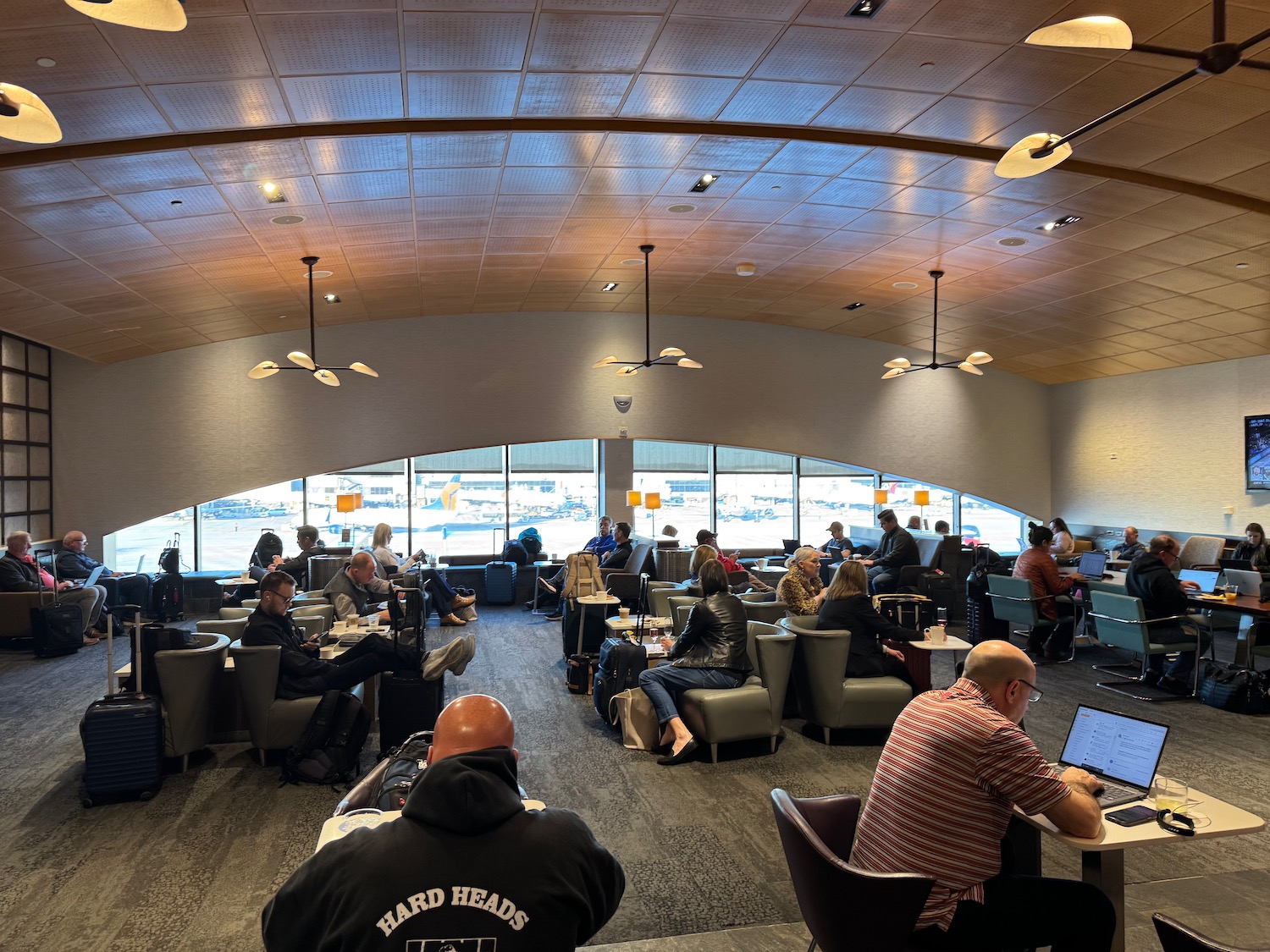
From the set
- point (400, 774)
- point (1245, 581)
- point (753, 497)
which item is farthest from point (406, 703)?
point (753, 497)

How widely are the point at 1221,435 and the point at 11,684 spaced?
1535 cm

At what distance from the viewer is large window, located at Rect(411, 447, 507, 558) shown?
1327cm

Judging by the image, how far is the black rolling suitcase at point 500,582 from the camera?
12438 mm

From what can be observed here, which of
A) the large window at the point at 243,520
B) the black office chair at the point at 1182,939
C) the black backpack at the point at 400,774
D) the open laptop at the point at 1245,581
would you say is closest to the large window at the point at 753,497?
the large window at the point at 243,520

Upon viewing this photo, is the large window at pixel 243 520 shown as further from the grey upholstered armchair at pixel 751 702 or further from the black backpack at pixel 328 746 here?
the grey upholstered armchair at pixel 751 702

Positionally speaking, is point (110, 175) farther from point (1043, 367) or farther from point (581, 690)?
point (1043, 367)

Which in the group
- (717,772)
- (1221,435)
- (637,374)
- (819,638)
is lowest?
(717,772)

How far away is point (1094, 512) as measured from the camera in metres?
14.8

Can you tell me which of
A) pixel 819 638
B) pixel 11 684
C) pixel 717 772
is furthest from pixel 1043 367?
pixel 11 684

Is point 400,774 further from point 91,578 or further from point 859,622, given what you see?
point 91,578

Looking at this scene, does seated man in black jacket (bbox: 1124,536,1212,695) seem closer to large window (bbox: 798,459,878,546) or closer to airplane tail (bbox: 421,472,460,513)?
large window (bbox: 798,459,878,546)

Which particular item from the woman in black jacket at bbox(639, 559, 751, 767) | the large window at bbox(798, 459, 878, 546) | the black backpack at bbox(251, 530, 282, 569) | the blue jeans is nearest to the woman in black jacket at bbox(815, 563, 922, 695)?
the woman in black jacket at bbox(639, 559, 751, 767)

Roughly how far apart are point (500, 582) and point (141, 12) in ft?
33.5

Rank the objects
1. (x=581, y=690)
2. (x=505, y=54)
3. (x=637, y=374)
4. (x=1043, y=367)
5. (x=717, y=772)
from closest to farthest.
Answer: (x=505, y=54) → (x=717, y=772) → (x=581, y=690) → (x=637, y=374) → (x=1043, y=367)
